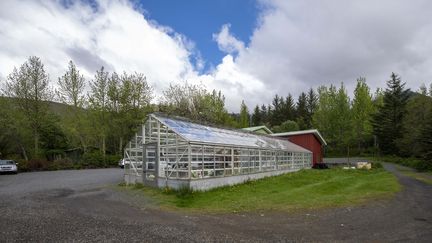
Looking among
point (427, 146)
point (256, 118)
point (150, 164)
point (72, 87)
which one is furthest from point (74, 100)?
point (256, 118)

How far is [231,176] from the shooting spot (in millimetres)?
17734

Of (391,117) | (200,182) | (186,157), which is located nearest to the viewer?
(200,182)

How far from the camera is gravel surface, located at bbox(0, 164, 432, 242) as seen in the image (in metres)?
7.85

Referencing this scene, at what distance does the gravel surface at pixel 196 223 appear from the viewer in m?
7.85

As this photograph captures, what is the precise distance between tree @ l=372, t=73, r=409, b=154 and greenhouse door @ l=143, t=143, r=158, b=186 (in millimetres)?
44532

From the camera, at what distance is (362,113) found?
5669 cm

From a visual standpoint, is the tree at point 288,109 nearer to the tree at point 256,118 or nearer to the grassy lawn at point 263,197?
the tree at point 256,118

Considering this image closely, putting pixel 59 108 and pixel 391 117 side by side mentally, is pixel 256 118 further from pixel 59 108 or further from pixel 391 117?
pixel 59 108

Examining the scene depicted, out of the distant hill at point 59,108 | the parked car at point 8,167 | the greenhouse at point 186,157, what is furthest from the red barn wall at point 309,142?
the parked car at point 8,167

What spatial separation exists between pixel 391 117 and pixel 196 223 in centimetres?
5368

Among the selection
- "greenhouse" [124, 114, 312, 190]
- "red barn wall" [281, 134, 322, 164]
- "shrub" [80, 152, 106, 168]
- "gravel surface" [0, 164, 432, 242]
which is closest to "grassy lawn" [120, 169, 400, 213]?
"greenhouse" [124, 114, 312, 190]

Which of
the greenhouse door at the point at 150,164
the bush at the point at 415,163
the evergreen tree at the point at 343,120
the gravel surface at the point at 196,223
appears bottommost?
the bush at the point at 415,163

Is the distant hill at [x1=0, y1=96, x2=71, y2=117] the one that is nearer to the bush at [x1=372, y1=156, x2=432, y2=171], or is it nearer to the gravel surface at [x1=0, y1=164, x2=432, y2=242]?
the gravel surface at [x1=0, y1=164, x2=432, y2=242]

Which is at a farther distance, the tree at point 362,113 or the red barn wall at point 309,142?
the tree at point 362,113
